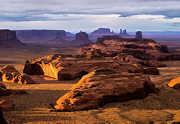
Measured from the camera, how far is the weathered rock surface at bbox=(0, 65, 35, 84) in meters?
19.6

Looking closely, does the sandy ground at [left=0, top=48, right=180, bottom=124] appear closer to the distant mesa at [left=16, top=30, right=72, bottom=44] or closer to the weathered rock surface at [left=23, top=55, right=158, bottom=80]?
the weathered rock surface at [left=23, top=55, right=158, bottom=80]

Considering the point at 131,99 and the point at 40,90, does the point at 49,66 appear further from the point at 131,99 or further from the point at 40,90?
the point at 131,99

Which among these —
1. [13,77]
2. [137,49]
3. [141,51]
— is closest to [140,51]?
[141,51]

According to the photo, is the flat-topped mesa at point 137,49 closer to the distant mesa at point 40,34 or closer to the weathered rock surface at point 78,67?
the weathered rock surface at point 78,67

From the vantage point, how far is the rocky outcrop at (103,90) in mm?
11445

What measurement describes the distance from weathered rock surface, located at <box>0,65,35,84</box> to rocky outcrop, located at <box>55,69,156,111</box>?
24.4 ft

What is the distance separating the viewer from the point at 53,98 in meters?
13.8

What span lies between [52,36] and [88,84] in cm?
18234

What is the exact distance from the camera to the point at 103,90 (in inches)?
476

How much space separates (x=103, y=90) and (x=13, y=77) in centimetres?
1045

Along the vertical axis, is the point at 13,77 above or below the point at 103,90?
below

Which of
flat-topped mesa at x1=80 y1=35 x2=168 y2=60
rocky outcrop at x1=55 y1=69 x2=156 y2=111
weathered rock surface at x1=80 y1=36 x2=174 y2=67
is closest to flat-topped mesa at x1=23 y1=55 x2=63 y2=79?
rocky outcrop at x1=55 y1=69 x2=156 y2=111

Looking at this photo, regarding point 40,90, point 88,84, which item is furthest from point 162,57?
point 88,84

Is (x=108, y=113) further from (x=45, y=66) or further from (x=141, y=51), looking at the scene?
(x=141, y=51)
